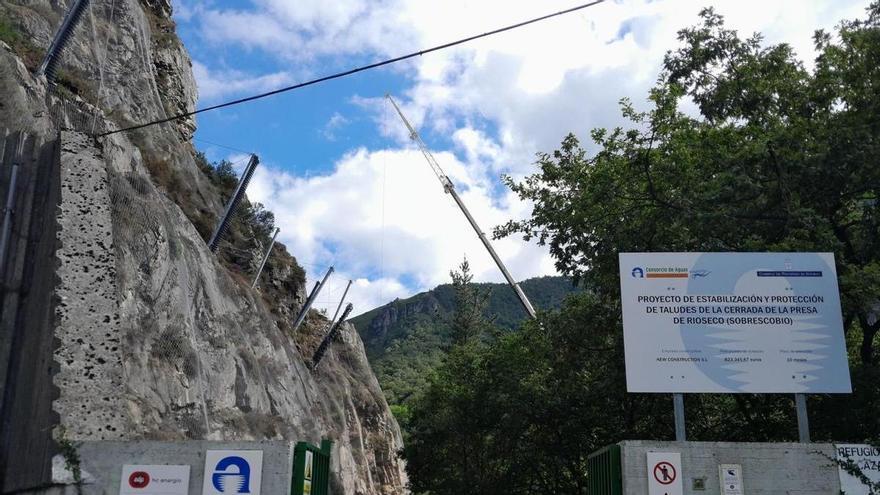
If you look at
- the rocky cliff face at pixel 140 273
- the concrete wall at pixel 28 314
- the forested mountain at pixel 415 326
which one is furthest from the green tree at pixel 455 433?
the forested mountain at pixel 415 326

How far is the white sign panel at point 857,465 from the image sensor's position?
11258 millimetres

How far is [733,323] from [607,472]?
10.8ft

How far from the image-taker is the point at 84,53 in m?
27.8

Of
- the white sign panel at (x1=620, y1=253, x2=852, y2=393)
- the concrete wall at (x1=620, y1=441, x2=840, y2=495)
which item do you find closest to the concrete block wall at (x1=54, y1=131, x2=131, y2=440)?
the concrete wall at (x1=620, y1=441, x2=840, y2=495)

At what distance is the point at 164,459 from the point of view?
35.6ft

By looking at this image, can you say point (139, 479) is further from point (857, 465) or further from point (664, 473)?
point (857, 465)

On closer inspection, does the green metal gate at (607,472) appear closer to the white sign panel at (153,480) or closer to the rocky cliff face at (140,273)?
the white sign panel at (153,480)

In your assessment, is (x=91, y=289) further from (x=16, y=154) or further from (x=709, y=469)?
(x=709, y=469)

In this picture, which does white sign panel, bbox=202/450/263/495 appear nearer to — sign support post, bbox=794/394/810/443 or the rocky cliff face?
the rocky cliff face

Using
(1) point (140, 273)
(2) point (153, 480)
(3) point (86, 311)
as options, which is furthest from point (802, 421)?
(1) point (140, 273)

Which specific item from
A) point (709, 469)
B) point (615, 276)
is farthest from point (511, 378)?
point (709, 469)

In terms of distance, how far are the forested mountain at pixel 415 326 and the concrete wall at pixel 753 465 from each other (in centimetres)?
7805

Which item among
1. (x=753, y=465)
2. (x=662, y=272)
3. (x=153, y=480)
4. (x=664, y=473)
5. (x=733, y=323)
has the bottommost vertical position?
(x=153, y=480)

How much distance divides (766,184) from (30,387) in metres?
14.5
